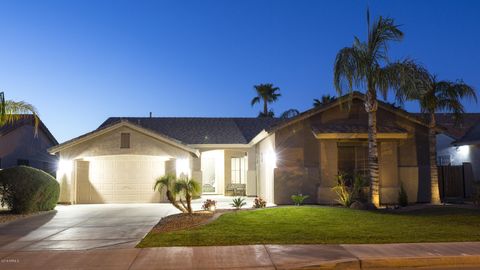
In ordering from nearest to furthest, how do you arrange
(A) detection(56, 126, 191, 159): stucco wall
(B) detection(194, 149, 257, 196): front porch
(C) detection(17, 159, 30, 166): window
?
(A) detection(56, 126, 191, 159): stucco wall < (B) detection(194, 149, 257, 196): front porch < (C) detection(17, 159, 30, 166): window

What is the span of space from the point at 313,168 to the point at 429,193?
16.0 feet

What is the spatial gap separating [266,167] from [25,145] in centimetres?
1534

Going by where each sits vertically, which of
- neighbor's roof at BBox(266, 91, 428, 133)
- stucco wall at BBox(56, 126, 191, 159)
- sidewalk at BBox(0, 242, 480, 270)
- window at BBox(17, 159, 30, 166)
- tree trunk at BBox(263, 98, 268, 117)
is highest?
tree trunk at BBox(263, 98, 268, 117)

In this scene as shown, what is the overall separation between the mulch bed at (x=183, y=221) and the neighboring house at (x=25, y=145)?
12913 millimetres

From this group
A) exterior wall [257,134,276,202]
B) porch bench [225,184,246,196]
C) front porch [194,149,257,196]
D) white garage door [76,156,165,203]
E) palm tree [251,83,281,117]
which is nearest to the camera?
exterior wall [257,134,276,202]

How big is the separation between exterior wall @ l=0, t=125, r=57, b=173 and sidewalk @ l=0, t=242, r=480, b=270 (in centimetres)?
1770

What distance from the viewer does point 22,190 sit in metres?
15.8

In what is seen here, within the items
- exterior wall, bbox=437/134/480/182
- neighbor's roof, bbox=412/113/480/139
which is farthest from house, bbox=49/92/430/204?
neighbor's roof, bbox=412/113/480/139

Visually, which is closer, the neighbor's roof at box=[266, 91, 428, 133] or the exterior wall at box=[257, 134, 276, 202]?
the neighbor's roof at box=[266, 91, 428, 133]

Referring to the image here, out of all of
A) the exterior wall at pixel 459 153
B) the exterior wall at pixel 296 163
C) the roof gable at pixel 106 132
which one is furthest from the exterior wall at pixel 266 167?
the exterior wall at pixel 459 153

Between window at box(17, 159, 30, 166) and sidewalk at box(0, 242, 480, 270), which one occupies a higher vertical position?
window at box(17, 159, 30, 166)

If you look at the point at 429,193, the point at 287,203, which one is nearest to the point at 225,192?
the point at 287,203

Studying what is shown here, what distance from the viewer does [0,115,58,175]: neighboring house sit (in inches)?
961

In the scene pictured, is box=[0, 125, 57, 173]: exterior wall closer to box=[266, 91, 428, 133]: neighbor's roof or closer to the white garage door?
the white garage door
